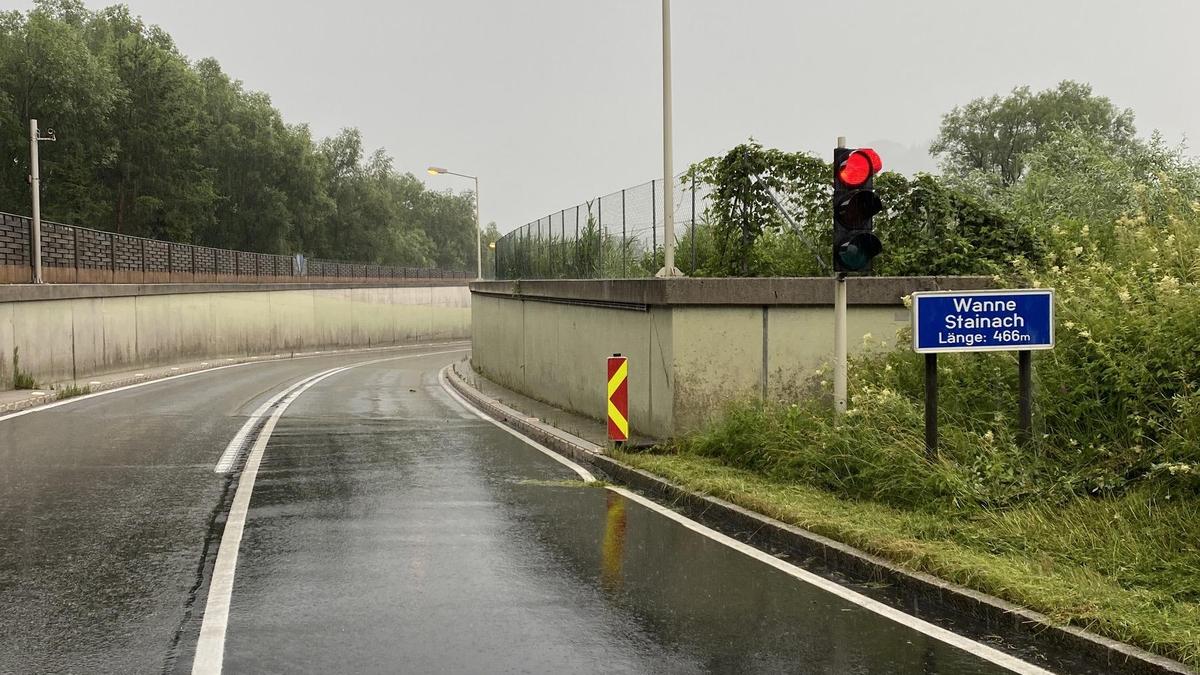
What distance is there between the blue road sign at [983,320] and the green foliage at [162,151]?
6397cm

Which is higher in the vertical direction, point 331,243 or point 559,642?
point 331,243

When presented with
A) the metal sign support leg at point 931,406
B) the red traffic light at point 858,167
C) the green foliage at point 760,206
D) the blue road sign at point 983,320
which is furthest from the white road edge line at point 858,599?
the green foliage at point 760,206

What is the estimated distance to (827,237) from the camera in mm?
13570

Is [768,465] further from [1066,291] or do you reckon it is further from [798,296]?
[1066,291]

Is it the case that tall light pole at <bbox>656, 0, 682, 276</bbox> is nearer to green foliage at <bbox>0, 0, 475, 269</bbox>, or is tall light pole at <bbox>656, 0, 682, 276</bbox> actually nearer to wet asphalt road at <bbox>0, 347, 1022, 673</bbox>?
wet asphalt road at <bbox>0, 347, 1022, 673</bbox>

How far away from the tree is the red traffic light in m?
66.4

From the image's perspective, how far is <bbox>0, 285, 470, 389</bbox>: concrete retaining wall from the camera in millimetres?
21994

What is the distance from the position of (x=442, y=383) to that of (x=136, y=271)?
43.3ft

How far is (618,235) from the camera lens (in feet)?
55.5

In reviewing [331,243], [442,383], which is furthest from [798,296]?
[331,243]

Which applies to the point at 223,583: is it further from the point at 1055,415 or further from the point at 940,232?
the point at 940,232

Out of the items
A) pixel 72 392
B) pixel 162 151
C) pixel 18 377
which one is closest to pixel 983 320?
pixel 72 392

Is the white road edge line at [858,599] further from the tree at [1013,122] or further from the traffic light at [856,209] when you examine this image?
the tree at [1013,122]

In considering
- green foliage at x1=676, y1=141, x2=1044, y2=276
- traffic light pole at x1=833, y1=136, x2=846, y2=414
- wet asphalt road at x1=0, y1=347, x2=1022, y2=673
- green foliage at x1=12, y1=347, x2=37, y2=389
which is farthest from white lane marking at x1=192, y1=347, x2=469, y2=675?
green foliage at x1=12, y1=347, x2=37, y2=389
